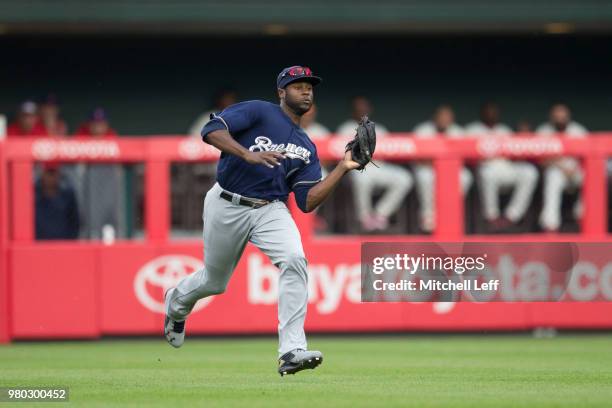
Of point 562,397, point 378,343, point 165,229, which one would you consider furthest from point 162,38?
point 562,397

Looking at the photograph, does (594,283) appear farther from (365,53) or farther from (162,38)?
(162,38)

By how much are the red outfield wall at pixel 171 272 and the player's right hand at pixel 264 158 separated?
16.1 ft

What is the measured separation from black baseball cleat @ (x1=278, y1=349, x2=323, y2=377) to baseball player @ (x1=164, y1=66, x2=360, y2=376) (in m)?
0.25

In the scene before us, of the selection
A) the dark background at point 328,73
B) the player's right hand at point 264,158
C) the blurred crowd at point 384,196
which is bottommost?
the blurred crowd at point 384,196

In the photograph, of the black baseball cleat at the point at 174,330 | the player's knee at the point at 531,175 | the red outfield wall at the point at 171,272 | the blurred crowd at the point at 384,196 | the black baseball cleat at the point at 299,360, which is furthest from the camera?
the player's knee at the point at 531,175

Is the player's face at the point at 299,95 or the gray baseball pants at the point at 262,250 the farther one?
the player's face at the point at 299,95

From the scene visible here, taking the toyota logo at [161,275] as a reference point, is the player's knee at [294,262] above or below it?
above

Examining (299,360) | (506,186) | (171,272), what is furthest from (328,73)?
(299,360)

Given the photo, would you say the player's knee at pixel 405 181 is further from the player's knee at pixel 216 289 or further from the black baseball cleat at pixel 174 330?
the player's knee at pixel 216 289

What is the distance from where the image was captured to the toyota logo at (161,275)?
12.9 meters

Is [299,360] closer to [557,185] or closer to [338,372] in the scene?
[338,372]

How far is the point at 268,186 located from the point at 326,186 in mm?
465


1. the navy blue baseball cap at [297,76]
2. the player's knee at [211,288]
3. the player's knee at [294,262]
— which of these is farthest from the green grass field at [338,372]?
the navy blue baseball cap at [297,76]

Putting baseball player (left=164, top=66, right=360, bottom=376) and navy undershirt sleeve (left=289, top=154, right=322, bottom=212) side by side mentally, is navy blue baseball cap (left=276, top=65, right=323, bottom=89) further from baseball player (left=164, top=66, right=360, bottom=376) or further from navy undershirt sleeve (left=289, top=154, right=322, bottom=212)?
navy undershirt sleeve (left=289, top=154, right=322, bottom=212)
